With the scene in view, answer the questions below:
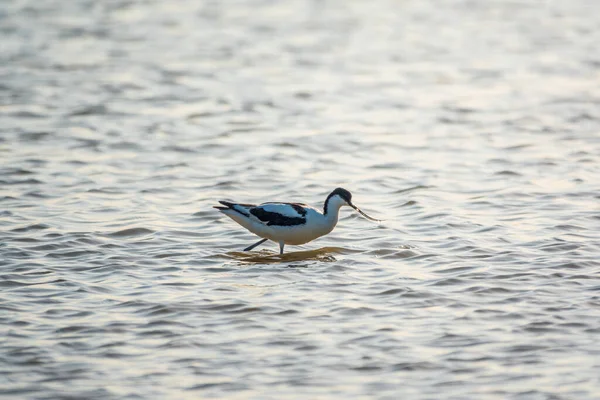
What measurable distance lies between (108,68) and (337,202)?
10.9 meters

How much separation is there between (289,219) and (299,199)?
233 centimetres

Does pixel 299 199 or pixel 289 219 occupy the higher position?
pixel 289 219

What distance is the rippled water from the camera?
914cm

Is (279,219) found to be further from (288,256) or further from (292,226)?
(288,256)

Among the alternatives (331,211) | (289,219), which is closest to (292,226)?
(289,219)

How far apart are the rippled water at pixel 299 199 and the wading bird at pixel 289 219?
0.30m

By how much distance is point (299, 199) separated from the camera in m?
14.7

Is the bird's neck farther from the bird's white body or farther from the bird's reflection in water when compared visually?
the bird's reflection in water

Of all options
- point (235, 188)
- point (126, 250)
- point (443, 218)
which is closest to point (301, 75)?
point (235, 188)

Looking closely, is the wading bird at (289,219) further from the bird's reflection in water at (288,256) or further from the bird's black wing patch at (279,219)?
the bird's reflection in water at (288,256)

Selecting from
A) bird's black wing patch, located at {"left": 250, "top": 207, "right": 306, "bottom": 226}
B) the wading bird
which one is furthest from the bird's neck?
bird's black wing patch, located at {"left": 250, "top": 207, "right": 306, "bottom": 226}

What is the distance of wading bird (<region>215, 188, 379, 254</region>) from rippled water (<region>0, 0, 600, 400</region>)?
0.98 ft

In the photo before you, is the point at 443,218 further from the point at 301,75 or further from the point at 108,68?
the point at 108,68

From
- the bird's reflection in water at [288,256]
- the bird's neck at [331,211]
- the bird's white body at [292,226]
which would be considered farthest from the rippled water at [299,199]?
the bird's neck at [331,211]
